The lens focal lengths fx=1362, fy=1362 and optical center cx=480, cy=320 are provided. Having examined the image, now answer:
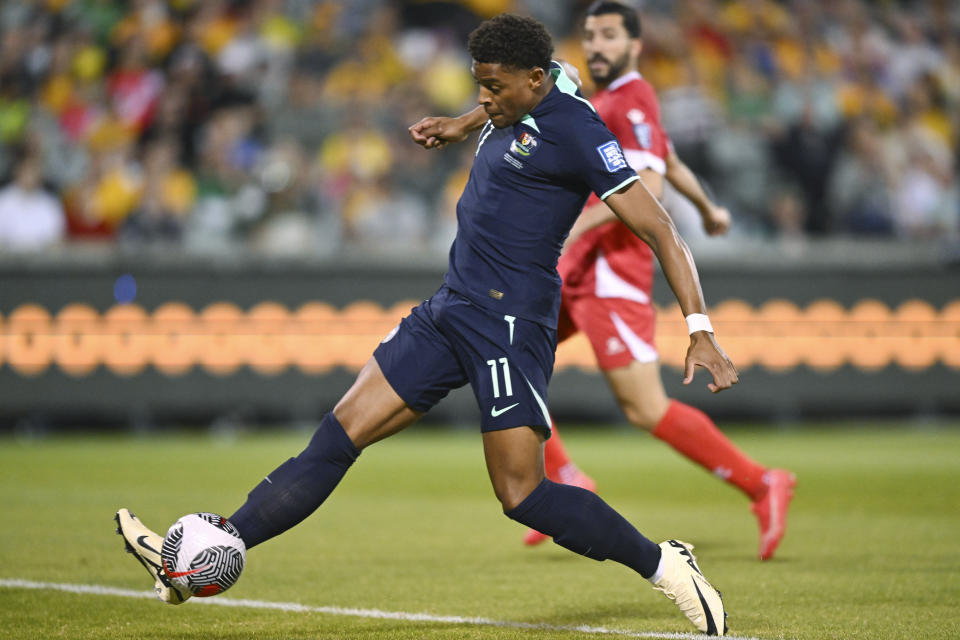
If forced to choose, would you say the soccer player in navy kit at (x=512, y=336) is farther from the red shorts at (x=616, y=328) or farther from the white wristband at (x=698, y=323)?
the red shorts at (x=616, y=328)

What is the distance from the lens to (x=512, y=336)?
4.85 meters

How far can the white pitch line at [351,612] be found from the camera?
16.3 feet

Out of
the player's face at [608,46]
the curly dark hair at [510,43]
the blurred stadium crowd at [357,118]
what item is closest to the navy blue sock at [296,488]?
the curly dark hair at [510,43]

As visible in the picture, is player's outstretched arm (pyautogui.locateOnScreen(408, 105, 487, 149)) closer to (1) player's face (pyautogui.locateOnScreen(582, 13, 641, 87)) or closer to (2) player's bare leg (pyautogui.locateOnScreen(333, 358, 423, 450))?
(2) player's bare leg (pyautogui.locateOnScreen(333, 358, 423, 450))

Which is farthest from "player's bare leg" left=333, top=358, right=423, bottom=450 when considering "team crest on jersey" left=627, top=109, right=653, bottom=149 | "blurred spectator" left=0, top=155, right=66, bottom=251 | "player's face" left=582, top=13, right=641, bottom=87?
"blurred spectator" left=0, top=155, right=66, bottom=251

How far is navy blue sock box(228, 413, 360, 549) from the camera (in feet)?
16.0

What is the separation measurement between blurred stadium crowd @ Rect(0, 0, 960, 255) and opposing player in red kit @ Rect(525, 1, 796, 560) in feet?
25.8

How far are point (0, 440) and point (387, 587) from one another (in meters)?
9.25

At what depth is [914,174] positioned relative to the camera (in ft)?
55.7

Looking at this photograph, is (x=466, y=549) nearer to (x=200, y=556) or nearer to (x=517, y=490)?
(x=517, y=490)

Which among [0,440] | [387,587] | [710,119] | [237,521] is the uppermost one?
[710,119]

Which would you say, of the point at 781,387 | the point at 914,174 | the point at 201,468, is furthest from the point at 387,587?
the point at 914,174

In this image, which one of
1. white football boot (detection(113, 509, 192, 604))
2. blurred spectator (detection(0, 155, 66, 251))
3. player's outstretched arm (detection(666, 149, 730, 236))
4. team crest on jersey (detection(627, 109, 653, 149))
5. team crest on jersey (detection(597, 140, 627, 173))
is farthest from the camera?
blurred spectator (detection(0, 155, 66, 251))

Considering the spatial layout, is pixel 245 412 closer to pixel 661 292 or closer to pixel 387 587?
pixel 661 292
